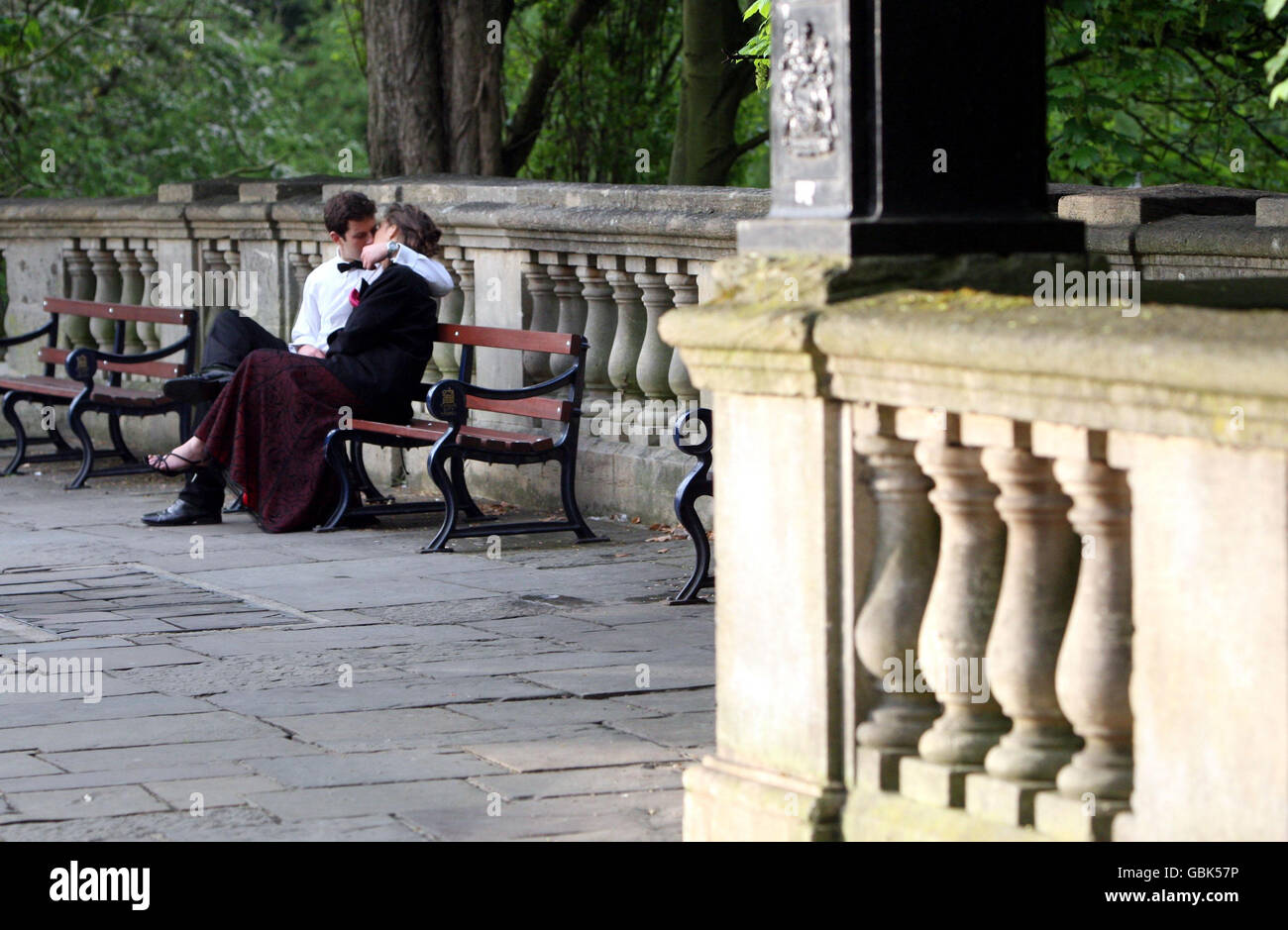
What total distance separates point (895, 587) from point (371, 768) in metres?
1.73

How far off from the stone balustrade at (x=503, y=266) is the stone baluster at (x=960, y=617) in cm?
489

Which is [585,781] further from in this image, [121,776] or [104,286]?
[104,286]

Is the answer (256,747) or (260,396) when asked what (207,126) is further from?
(256,747)

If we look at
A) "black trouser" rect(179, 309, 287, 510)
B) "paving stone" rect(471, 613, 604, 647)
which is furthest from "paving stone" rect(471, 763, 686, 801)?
"black trouser" rect(179, 309, 287, 510)

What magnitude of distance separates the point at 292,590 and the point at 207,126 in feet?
58.4

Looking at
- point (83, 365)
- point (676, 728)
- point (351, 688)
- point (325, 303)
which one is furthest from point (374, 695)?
point (83, 365)

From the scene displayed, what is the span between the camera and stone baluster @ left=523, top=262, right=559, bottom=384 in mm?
10289

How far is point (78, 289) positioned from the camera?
43.7ft

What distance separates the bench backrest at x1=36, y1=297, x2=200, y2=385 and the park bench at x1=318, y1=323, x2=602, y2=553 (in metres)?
2.34

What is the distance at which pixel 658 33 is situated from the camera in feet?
56.6

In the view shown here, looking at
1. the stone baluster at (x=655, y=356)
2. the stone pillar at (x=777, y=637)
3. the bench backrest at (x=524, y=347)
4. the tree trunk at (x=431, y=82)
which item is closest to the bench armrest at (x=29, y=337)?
the tree trunk at (x=431, y=82)

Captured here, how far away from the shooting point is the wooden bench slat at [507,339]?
9219 mm
